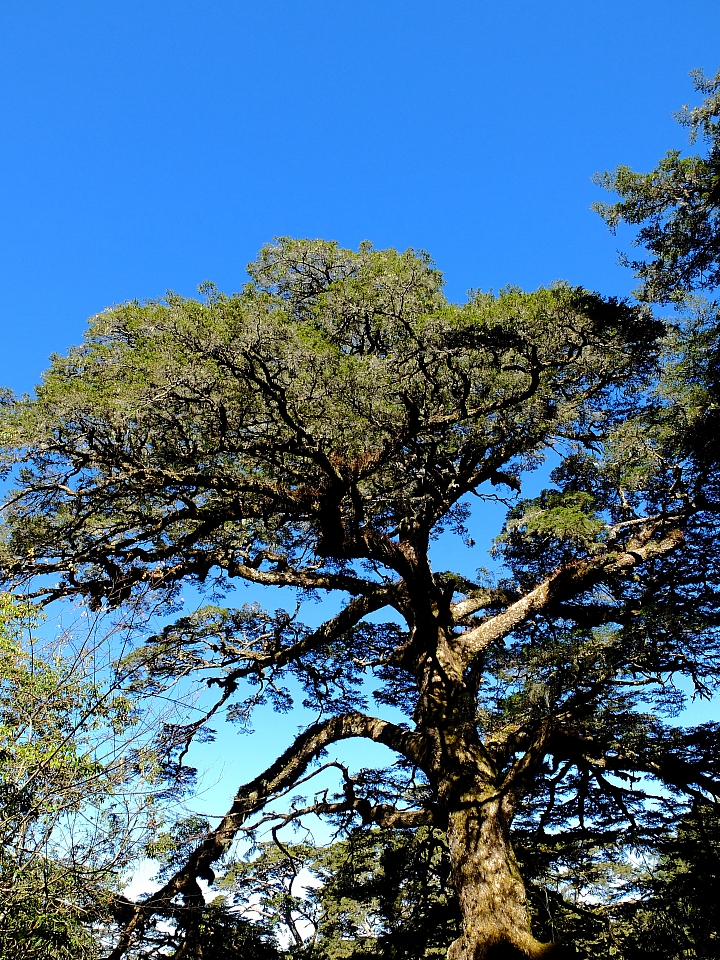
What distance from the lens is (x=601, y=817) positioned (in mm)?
7219

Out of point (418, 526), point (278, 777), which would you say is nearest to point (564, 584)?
point (418, 526)

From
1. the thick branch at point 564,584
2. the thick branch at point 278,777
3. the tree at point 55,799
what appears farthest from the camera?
the thick branch at point 564,584

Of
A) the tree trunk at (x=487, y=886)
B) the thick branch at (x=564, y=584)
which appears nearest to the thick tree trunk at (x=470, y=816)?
the tree trunk at (x=487, y=886)

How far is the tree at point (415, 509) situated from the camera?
588cm

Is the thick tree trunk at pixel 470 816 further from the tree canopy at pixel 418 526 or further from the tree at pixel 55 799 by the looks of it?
the tree at pixel 55 799

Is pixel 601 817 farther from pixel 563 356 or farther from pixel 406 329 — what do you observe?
pixel 406 329

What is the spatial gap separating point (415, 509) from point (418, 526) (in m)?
0.51

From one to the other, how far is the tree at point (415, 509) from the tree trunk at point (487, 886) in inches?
0.8

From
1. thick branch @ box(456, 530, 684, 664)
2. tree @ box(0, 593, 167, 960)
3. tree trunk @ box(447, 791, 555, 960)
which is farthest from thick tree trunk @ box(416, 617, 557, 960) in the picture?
tree @ box(0, 593, 167, 960)

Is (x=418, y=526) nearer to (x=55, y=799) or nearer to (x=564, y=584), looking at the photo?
(x=564, y=584)

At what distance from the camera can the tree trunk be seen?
4.91m

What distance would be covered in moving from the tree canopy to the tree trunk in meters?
0.02

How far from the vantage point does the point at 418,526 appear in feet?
24.5

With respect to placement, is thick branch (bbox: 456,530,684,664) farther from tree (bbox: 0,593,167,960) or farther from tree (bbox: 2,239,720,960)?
tree (bbox: 0,593,167,960)
